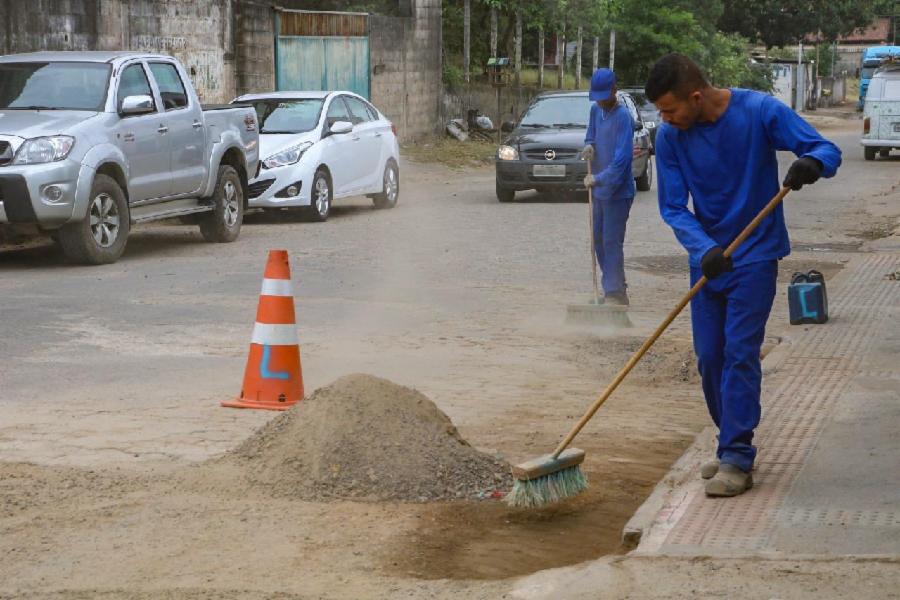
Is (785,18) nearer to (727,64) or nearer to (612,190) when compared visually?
(727,64)

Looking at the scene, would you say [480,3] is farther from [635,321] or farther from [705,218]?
[705,218]

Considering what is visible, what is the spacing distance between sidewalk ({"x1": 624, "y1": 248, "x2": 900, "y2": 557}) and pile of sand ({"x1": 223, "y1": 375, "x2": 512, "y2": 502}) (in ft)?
2.84

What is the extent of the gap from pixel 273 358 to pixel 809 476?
2980 millimetres

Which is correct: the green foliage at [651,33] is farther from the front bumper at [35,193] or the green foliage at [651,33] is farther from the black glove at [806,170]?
the black glove at [806,170]

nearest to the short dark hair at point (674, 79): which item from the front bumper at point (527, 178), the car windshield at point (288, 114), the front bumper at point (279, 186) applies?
the front bumper at point (279, 186)

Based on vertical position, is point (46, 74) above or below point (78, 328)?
above

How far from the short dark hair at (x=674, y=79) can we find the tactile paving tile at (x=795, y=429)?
154cm

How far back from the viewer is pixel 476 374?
28.5 ft

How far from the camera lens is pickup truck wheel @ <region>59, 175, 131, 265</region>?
524 inches

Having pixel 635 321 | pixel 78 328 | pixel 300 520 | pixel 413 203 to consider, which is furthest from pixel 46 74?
pixel 300 520

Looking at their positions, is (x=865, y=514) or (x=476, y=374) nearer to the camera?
(x=865, y=514)

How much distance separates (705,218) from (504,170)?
1530 cm

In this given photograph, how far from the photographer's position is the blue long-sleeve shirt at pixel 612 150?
1082 cm

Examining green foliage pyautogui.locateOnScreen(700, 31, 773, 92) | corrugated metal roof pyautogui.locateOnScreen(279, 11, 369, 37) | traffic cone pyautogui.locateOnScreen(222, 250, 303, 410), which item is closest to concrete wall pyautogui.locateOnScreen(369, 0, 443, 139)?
corrugated metal roof pyautogui.locateOnScreen(279, 11, 369, 37)
